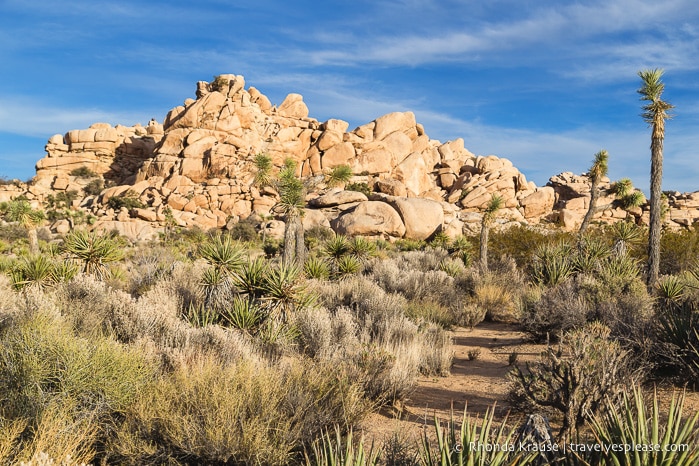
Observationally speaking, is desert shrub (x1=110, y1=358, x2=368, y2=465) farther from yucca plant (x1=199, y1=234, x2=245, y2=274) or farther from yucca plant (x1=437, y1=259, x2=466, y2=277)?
yucca plant (x1=437, y1=259, x2=466, y2=277)

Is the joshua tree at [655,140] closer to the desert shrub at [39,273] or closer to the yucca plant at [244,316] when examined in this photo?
the yucca plant at [244,316]

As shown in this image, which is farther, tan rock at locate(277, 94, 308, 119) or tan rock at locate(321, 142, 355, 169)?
tan rock at locate(277, 94, 308, 119)

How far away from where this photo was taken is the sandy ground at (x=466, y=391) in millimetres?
5508

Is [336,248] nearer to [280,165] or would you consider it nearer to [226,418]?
[226,418]

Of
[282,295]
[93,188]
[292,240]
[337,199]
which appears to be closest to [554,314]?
[282,295]

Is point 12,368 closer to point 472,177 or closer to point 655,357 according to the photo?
point 655,357

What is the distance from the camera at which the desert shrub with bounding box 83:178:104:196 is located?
179 feet

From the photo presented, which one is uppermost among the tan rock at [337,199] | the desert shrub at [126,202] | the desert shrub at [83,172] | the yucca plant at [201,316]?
the desert shrub at [83,172]

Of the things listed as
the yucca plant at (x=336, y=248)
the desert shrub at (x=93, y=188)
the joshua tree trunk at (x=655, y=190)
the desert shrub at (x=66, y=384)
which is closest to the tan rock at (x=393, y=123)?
the desert shrub at (x=93, y=188)

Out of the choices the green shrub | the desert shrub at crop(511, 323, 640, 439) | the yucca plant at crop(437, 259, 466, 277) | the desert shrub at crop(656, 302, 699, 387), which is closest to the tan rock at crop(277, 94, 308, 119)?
the green shrub

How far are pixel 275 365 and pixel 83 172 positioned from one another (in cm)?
6165

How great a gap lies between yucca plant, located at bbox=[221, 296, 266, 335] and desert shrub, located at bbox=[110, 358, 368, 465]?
3.17 metres

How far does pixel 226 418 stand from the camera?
4125 millimetres

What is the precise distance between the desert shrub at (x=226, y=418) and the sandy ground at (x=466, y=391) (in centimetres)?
77
